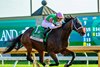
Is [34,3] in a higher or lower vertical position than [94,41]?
higher

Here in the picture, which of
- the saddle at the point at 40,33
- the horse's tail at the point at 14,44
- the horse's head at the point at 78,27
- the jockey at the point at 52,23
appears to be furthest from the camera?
the horse's tail at the point at 14,44

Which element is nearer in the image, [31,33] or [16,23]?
[31,33]

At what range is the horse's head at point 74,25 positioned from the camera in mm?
6920

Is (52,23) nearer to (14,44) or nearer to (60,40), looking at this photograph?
(60,40)

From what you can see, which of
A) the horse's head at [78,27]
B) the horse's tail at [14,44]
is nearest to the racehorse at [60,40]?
the horse's head at [78,27]

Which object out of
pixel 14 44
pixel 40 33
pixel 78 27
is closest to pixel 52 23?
pixel 40 33

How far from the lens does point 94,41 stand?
15242 mm

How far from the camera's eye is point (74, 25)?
278 inches

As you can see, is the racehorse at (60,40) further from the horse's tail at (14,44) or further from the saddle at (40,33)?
the horse's tail at (14,44)

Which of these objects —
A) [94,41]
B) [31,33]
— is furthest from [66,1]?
[31,33]

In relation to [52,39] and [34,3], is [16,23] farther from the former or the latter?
[52,39]

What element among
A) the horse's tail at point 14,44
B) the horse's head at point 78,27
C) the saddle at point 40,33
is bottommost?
the horse's tail at point 14,44

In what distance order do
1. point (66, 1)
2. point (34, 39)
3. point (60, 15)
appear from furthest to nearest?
point (66, 1)
point (34, 39)
point (60, 15)

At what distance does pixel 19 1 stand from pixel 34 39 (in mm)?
13624
